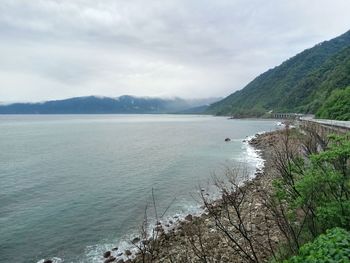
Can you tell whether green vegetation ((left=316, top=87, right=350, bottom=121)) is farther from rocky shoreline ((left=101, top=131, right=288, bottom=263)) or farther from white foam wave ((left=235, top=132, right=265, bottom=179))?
rocky shoreline ((left=101, top=131, right=288, bottom=263))

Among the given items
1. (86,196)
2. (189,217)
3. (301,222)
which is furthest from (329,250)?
(86,196)

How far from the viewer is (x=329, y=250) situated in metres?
6.01

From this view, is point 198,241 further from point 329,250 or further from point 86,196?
point 86,196

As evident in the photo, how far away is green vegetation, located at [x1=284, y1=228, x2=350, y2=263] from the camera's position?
5.78 meters

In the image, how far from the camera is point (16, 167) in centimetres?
4631

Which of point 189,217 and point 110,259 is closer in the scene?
point 110,259

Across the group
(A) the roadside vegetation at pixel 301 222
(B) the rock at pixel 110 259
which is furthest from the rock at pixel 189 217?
(B) the rock at pixel 110 259

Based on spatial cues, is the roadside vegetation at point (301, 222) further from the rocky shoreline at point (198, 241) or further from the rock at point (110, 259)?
the rock at point (110, 259)

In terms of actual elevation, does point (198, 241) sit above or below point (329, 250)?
below

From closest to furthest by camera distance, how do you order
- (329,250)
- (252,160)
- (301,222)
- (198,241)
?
(329,250), (301,222), (198,241), (252,160)

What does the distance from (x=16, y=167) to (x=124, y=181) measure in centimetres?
2018

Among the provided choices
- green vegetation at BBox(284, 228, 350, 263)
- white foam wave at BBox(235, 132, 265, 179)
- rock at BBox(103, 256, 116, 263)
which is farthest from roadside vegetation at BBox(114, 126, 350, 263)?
white foam wave at BBox(235, 132, 265, 179)

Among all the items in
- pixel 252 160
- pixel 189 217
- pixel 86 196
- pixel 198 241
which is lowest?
pixel 252 160

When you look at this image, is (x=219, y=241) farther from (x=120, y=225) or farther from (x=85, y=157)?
(x=85, y=157)
